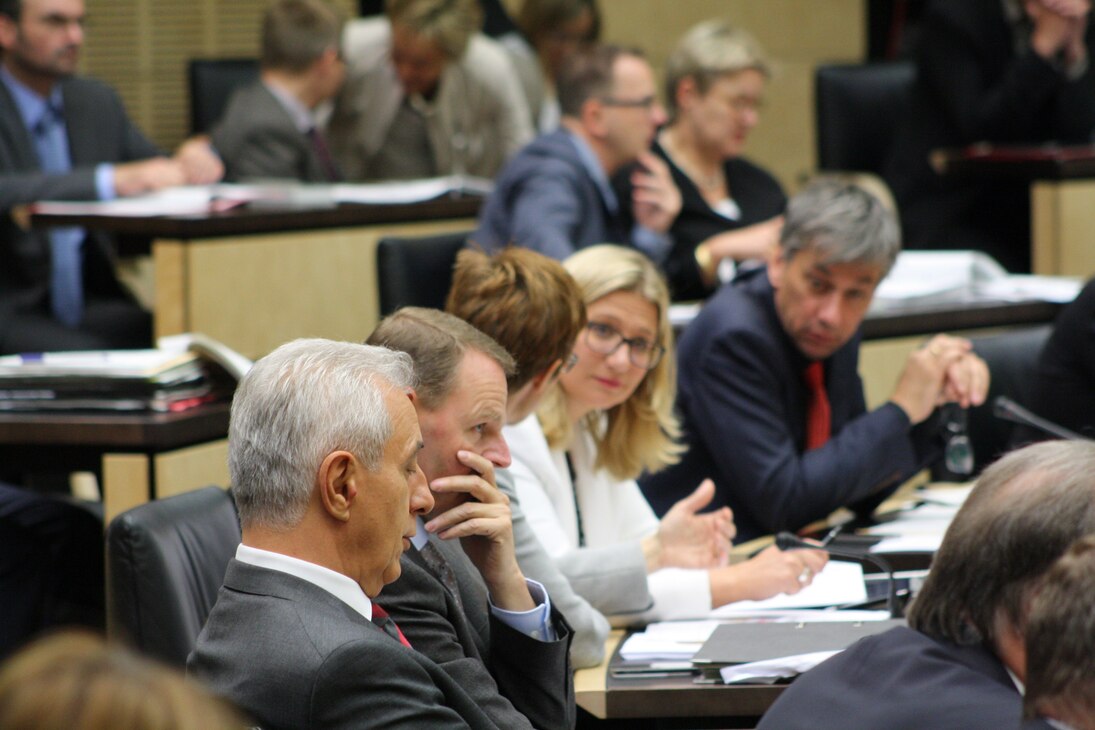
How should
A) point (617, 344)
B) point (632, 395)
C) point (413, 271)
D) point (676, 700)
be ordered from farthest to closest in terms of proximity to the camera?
point (413, 271) < point (632, 395) < point (617, 344) < point (676, 700)

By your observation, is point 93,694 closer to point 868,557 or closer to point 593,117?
point 868,557

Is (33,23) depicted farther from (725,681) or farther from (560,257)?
(725,681)

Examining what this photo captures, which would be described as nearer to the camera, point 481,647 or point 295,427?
point 295,427

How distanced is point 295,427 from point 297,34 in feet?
12.5

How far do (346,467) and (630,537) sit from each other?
4.33ft

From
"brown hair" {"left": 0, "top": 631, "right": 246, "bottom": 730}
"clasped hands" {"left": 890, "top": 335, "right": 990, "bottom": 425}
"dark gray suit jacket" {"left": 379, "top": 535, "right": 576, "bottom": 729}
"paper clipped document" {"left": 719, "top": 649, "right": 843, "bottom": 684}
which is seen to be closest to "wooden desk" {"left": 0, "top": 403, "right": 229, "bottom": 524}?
"dark gray suit jacket" {"left": 379, "top": 535, "right": 576, "bottom": 729}

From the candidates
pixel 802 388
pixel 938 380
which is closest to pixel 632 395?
pixel 802 388

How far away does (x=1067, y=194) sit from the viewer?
209 inches

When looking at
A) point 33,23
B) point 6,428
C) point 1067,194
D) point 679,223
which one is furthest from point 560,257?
point 1067,194

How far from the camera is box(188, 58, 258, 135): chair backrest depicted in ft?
18.8

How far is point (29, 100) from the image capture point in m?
4.64

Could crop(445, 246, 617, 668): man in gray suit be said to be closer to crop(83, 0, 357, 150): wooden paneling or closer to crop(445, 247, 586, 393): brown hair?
crop(445, 247, 586, 393): brown hair

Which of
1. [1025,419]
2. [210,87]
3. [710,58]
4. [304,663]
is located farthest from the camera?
[210,87]

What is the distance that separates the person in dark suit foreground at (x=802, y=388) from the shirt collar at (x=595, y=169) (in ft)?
4.35
